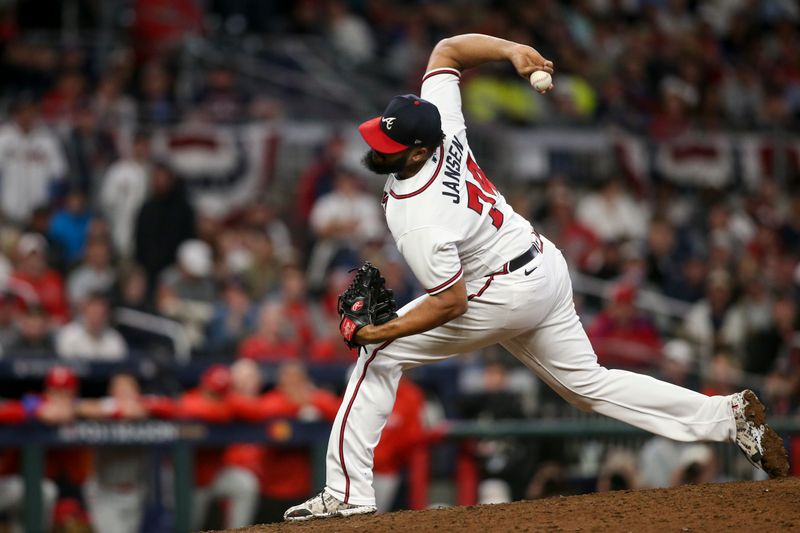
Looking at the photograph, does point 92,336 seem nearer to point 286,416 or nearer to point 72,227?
point 72,227

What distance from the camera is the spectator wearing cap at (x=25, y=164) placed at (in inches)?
428

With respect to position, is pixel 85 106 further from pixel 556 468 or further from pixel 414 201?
pixel 414 201

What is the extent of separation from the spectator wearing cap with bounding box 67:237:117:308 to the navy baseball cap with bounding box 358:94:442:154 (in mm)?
5555

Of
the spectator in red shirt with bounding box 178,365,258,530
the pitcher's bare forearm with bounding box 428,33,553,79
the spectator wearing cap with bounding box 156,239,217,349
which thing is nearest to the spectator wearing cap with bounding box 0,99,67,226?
the spectator wearing cap with bounding box 156,239,217,349

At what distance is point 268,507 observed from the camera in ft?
26.7

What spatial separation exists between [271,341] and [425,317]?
4.62 m

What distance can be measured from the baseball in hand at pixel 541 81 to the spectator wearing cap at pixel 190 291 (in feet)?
17.4

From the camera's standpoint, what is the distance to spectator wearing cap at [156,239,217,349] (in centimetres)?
995

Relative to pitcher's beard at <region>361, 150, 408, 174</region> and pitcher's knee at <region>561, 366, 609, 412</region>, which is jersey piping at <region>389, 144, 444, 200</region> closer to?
pitcher's beard at <region>361, 150, 408, 174</region>

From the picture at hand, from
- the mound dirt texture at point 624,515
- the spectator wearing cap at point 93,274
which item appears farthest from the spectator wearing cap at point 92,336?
the mound dirt texture at point 624,515

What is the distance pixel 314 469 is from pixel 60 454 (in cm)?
163

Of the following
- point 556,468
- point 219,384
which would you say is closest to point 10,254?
point 219,384

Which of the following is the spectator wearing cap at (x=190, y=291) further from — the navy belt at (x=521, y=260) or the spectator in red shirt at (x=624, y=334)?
the navy belt at (x=521, y=260)

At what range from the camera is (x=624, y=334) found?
1075cm
